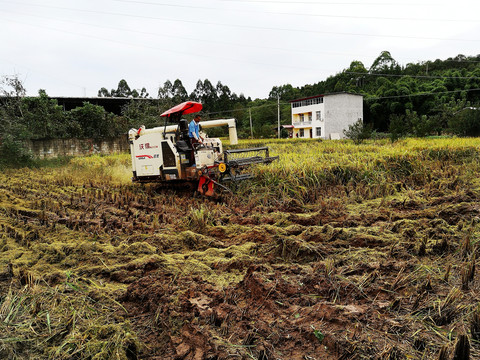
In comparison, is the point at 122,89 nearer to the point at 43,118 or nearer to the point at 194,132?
the point at 43,118

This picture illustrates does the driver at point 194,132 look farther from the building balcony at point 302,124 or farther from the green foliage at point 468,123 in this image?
the building balcony at point 302,124

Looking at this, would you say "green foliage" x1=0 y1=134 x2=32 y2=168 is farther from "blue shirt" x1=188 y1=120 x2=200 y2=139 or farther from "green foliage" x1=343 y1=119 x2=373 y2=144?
"green foliage" x1=343 y1=119 x2=373 y2=144

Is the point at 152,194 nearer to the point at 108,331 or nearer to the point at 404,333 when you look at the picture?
the point at 108,331

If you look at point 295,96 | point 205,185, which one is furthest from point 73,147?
point 295,96

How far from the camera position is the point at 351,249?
13.9ft

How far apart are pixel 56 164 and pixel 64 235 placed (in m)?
14.7

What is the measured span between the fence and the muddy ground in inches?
671

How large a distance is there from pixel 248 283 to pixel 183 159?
5.45 metres

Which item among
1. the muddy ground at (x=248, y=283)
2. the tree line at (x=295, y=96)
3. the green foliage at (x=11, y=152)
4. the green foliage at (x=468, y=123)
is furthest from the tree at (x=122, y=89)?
the muddy ground at (x=248, y=283)

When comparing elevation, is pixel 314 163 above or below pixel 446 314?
above

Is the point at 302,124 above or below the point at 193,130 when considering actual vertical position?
above

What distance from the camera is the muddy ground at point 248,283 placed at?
2.44m

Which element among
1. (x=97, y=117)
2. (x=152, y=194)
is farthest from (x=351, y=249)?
(x=97, y=117)

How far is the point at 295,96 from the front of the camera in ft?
208
